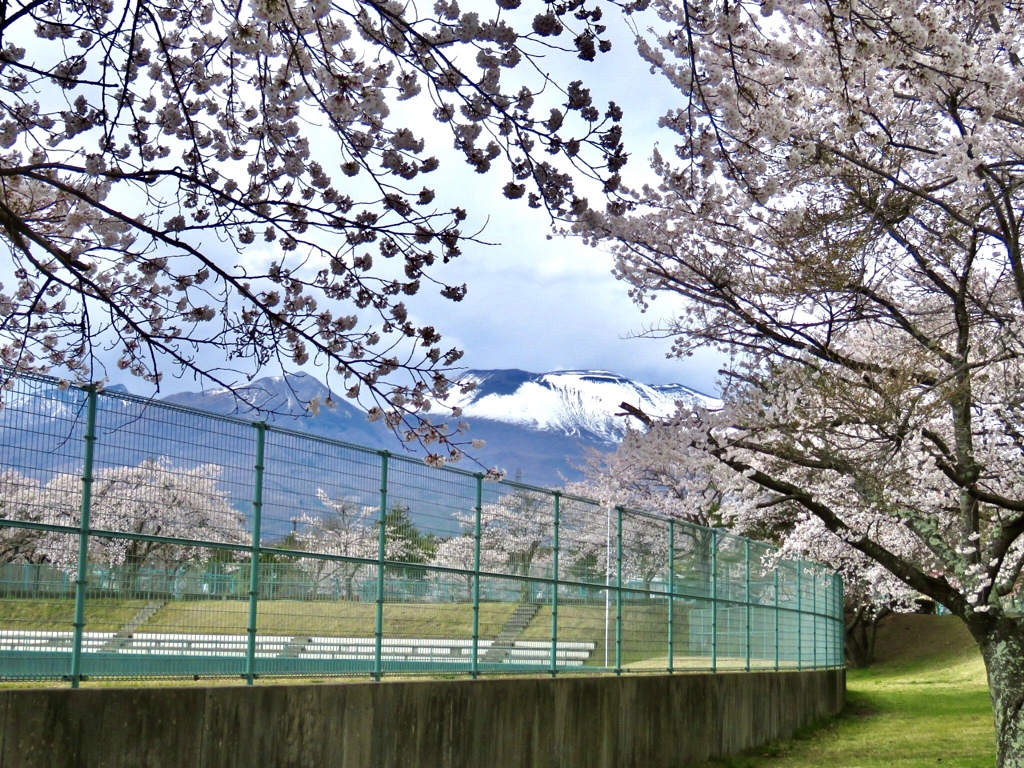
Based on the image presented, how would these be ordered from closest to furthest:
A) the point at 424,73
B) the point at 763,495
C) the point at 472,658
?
the point at 424,73
the point at 472,658
the point at 763,495

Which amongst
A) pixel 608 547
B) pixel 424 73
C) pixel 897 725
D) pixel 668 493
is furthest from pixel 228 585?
pixel 668 493

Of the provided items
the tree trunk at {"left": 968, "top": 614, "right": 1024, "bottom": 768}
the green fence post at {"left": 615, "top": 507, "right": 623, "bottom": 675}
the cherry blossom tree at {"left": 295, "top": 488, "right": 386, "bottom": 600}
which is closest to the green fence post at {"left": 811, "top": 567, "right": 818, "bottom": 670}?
the tree trunk at {"left": 968, "top": 614, "right": 1024, "bottom": 768}

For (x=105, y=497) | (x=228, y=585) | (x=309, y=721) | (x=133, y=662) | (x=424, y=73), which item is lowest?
(x=309, y=721)

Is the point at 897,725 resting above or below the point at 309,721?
below

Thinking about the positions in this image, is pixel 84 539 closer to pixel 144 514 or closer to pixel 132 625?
pixel 144 514

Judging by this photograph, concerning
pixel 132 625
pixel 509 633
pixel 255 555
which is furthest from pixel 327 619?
pixel 509 633

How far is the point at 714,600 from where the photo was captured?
15.8 m

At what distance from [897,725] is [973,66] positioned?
14411mm

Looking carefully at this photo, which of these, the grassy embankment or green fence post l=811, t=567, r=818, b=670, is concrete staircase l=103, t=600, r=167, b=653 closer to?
the grassy embankment

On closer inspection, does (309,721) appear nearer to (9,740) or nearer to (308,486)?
(308,486)

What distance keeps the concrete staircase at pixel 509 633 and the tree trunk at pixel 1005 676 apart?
6012 mm

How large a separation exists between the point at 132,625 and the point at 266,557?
1149 millimetres

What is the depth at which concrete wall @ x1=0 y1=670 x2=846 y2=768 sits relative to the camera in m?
6.04

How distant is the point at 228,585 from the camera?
7305 millimetres
